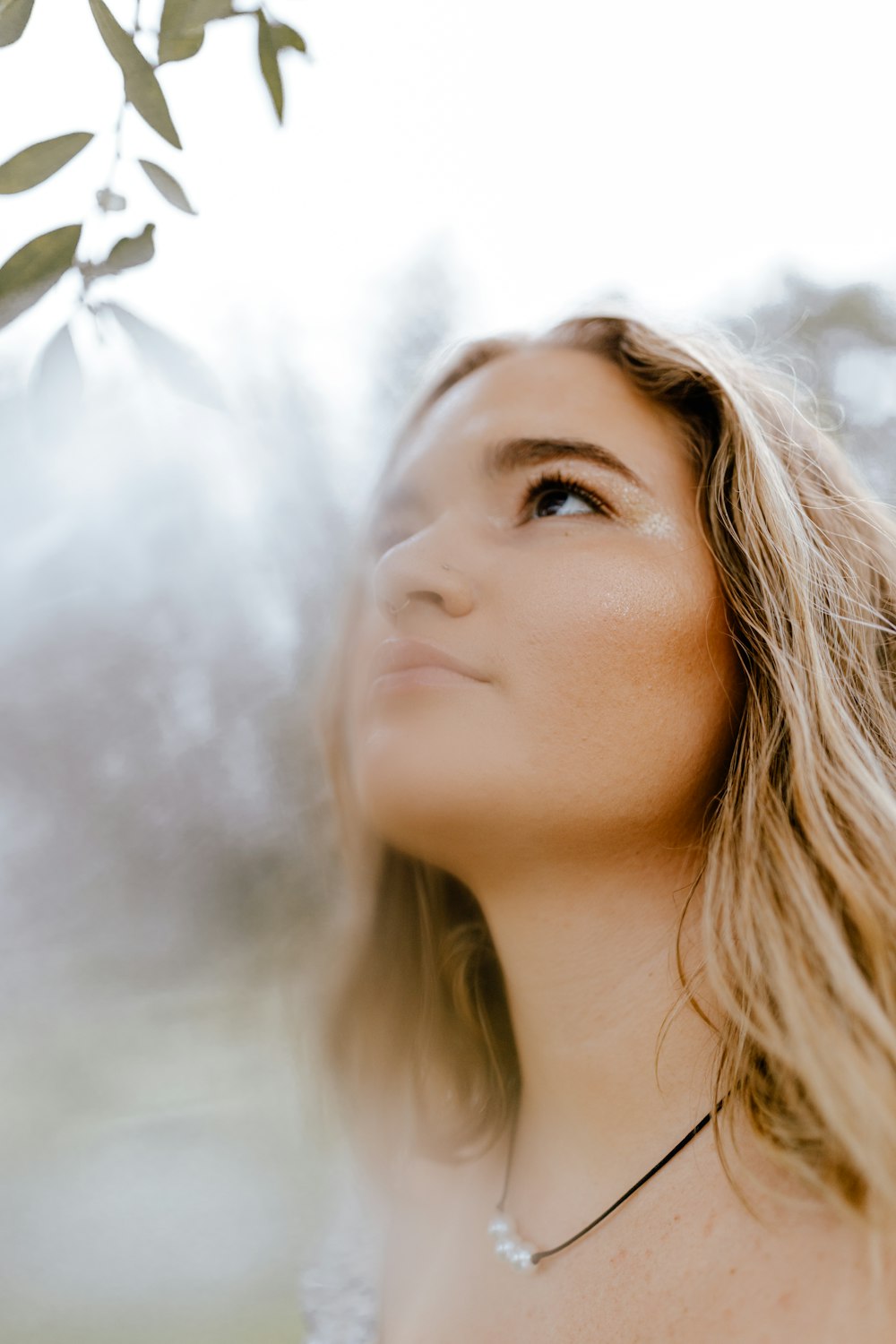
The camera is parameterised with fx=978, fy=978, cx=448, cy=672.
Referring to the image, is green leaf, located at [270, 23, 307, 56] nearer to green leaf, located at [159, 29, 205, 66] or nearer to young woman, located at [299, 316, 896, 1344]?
green leaf, located at [159, 29, 205, 66]

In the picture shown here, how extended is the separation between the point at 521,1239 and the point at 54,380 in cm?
70

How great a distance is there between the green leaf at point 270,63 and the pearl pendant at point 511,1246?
30.5 inches

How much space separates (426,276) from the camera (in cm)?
124

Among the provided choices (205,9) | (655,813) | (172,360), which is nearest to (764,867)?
(655,813)

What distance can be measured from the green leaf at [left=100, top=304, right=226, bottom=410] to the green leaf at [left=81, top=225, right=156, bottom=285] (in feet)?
0.06

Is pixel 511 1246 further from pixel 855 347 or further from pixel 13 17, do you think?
pixel 855 347

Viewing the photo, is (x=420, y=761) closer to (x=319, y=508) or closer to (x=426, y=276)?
(x=319, y=508)

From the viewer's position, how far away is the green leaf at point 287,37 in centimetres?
49

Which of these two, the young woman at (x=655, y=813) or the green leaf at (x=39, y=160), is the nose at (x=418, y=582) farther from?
the green leaf at (x=39, y=160)

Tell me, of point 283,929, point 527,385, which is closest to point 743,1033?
point 527,385

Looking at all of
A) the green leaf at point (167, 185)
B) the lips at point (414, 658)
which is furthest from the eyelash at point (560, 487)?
the green leaf at point (167, 185)

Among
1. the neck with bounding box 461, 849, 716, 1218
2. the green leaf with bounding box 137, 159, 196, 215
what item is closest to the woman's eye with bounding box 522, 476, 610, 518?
the neck with bounding box 461, 849, 716, 1218

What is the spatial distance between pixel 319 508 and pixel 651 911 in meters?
0.70

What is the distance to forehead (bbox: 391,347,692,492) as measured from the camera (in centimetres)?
79
